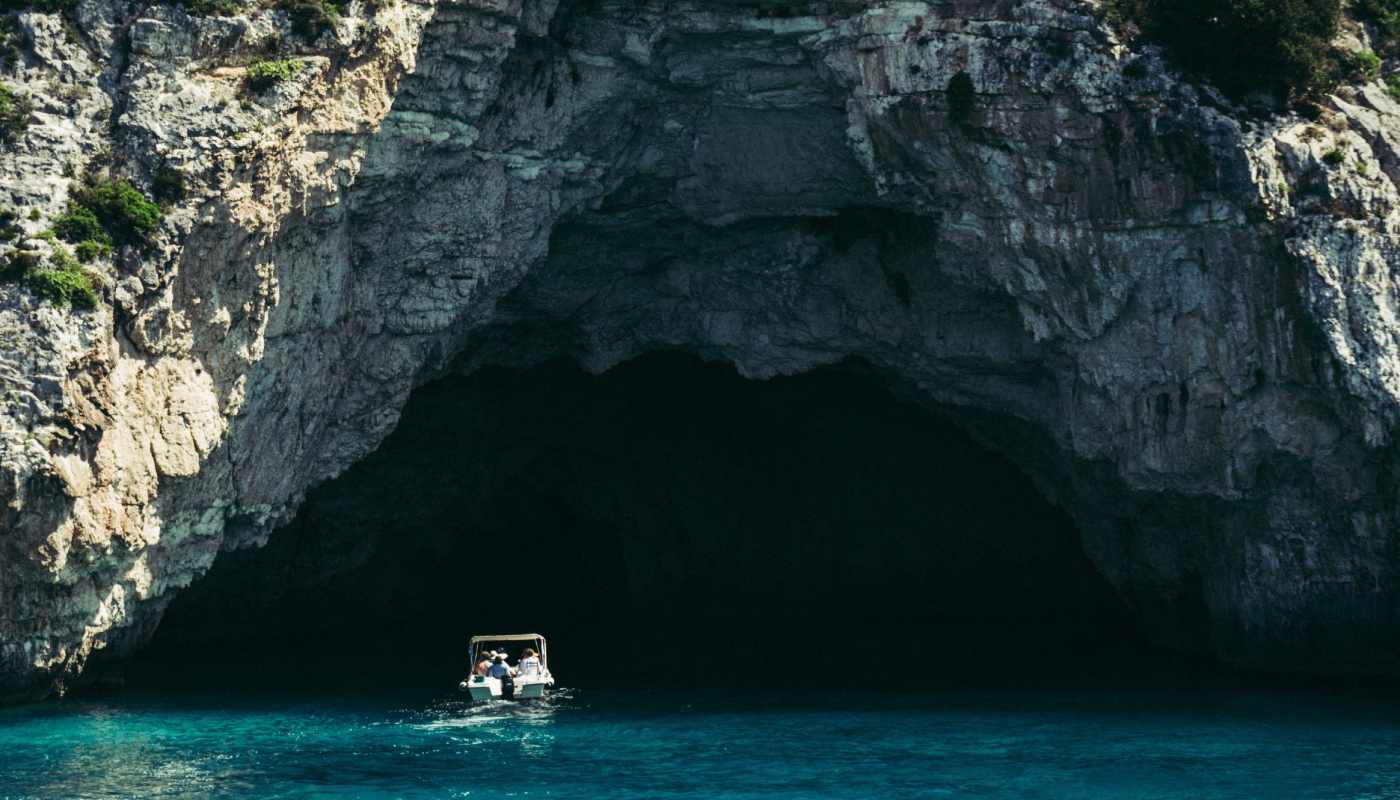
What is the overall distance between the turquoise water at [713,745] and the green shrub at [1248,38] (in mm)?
15188

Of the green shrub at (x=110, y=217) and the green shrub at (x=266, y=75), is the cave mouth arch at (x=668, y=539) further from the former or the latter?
the green shrub at (x=110, y=217)

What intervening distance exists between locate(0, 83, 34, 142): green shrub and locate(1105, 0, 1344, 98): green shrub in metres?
25.1

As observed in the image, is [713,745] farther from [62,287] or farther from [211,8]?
[211,8]

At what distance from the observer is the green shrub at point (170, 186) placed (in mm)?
33750

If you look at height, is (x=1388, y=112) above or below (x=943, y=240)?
above

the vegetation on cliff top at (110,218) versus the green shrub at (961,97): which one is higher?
the green shrub at (961,97)

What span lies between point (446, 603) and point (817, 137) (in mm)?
28908

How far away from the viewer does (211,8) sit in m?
34.8

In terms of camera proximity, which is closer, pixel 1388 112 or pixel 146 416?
pixel 146 416

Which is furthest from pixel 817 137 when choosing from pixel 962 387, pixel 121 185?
pixel 121 185

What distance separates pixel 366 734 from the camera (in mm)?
35031

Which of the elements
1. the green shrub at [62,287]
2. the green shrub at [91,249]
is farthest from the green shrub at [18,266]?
the green shrub at [91,249]

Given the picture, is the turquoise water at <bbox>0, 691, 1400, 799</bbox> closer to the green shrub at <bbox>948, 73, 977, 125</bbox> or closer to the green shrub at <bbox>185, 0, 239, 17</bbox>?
the green shrub at <bbox>948, 73, 977, 125</bbox>

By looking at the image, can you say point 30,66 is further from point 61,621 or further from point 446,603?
point 446,603
